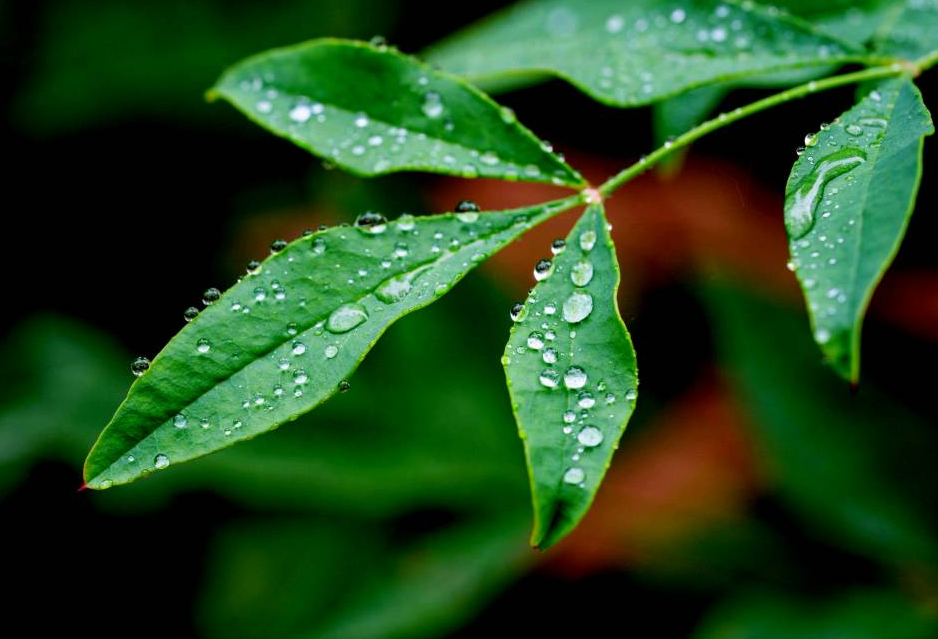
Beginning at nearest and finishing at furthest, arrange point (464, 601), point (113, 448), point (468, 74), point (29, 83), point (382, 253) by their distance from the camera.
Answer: point (113, 448) < point (382, 253) < point (468, 74) < point (464, 601) < point (29, 83)

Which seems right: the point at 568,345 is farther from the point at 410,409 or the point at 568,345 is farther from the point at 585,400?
the point at 410,409

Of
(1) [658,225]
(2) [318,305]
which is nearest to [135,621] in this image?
(2) [318,305]

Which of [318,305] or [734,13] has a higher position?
[734,13]

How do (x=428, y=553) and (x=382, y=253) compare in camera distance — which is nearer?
(x=382, y=253)

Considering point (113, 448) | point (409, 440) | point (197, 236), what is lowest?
point (409, 440)

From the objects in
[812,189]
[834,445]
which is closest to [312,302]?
[812,189]

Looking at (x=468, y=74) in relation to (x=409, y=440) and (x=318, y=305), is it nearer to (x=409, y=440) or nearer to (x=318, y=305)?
(x=318, y=305)

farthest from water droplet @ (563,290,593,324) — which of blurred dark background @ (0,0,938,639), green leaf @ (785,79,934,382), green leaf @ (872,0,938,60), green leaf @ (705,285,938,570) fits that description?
green leaf @ (705,285,938,570)

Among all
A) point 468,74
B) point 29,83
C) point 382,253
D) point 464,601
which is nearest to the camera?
point 382,253

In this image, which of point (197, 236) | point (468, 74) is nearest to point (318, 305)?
point (468, 74)
